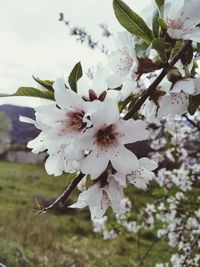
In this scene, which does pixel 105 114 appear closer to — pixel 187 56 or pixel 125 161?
pixel 125 161

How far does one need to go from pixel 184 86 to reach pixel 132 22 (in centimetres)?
11

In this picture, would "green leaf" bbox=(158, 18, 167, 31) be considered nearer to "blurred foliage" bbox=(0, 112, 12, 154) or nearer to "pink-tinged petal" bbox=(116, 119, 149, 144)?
"pink-tinged petal" bbox=(116, 119, 149, 144)

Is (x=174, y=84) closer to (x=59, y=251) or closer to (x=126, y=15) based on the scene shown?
(x=126, y=15)

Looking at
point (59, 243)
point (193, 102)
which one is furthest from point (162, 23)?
point (59, 243)

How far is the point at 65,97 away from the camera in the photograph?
21.3 inches

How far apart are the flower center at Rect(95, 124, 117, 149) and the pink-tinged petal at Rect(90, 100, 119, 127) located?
0.02 meters

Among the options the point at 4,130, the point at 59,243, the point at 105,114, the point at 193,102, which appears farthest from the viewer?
the point at 4,130

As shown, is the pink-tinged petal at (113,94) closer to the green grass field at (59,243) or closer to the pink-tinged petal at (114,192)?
the pink-tinged petal at (114,192)

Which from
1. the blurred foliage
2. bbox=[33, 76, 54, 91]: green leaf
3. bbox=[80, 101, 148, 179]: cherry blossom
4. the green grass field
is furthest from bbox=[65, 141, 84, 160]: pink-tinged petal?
the blurred foliage

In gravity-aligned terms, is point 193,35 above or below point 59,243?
above

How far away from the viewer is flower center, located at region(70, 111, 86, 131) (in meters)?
0.54

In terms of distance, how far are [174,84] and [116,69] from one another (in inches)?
3.5

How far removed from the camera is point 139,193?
37.4 ft

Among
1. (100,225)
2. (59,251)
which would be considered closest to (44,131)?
(100,225)
